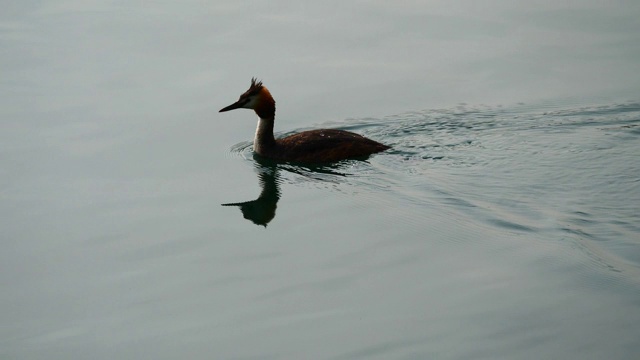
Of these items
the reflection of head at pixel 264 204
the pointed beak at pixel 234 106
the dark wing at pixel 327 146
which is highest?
the pointed beak at pixel 234 106

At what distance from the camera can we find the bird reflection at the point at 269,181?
1018 cm

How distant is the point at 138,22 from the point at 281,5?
2.57 metres

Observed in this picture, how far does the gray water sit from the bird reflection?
0.13 feet

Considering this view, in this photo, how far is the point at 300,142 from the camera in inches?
464

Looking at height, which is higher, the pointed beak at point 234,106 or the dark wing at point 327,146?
the pointed beak at point 234,106

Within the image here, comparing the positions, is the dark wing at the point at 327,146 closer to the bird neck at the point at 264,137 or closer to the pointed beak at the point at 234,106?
the bird neck at the point at 264,137

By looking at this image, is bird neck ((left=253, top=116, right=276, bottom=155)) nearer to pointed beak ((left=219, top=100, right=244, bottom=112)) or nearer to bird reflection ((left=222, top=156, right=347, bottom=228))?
bird reflection ((left=222, top=156, right=347, bottom=228))

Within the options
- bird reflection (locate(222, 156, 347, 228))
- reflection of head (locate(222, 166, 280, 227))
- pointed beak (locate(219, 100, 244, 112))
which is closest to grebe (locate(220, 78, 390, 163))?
pointed beak (locate(219, 100, 244, 112))

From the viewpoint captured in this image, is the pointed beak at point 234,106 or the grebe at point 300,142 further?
the pointed beak at point 234,106

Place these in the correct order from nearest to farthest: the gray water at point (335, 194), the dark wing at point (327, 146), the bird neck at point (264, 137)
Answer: the gray water at point (335, 194) < the dark wing at point (327, 146) < the bird neck at point (264, 137)

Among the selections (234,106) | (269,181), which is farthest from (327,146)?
(234,106)

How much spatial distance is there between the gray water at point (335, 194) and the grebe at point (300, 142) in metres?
0.20

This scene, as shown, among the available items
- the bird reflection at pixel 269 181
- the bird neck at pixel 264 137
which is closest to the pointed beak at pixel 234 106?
the bird neck at pixel 264 137

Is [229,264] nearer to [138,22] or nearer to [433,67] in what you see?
[433,67]
